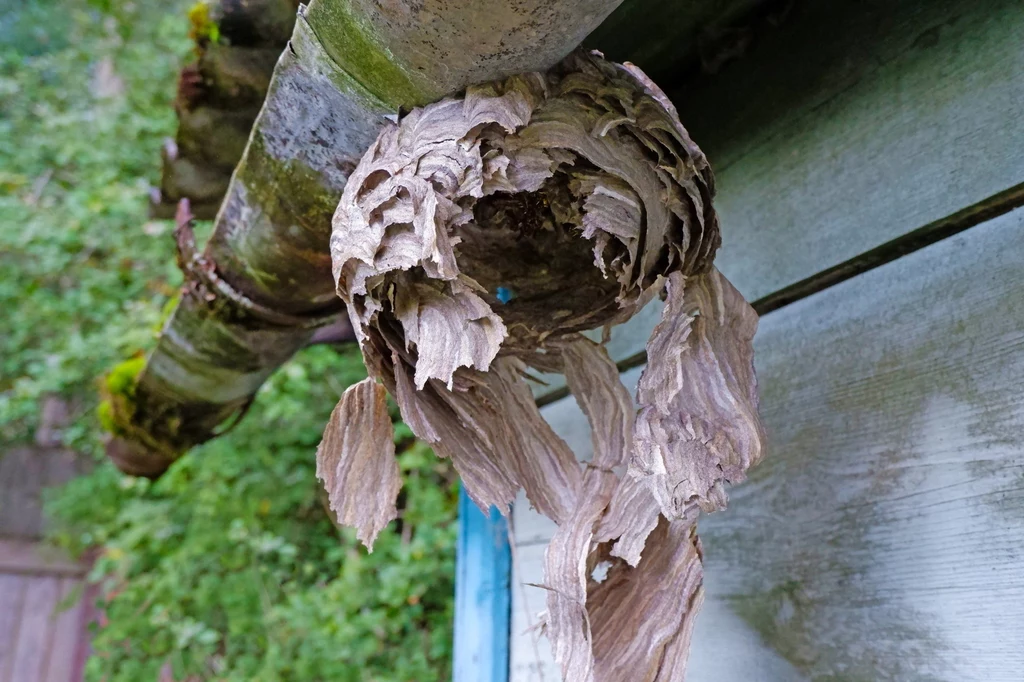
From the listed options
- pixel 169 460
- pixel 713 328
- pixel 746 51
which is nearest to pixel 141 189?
pixel 169 460

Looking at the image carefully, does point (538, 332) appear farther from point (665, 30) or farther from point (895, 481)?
point (665, 30)

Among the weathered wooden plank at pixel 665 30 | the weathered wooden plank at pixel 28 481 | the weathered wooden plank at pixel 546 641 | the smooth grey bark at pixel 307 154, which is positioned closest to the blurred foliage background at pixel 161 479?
the weathered wooden plank at pixel 28 481

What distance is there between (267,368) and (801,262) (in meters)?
0.84

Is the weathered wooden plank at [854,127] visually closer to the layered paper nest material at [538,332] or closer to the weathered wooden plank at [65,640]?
the layered paper nest material at [538,332]

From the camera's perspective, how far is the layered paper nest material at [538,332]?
490 millimetres

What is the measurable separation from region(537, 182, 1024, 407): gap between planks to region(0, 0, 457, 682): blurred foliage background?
1.71 metres

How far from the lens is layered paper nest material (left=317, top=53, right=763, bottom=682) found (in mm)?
490

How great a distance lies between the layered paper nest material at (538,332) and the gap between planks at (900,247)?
Result: 0.61ft

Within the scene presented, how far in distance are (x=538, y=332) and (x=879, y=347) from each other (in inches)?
11.9

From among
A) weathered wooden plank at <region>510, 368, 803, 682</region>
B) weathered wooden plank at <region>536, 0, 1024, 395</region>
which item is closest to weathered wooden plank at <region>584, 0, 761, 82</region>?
weathered wooden plank at <region>536, 0, 1024, 395</region>

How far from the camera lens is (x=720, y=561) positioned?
2.48ft

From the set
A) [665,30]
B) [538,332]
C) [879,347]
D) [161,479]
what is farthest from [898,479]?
[161,479]

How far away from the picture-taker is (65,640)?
3.25m

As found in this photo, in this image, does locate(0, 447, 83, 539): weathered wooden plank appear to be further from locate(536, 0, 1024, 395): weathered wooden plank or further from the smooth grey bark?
locate(536, 0, 1024, 395): weathered wooden plank
